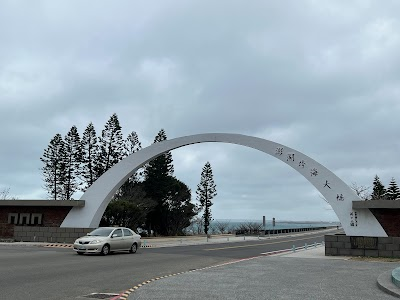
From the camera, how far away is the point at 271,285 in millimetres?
10758

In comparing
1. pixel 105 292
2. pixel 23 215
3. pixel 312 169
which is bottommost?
pixel 105 292

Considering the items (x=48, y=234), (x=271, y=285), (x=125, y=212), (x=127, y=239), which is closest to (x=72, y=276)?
(x=271, y=285)

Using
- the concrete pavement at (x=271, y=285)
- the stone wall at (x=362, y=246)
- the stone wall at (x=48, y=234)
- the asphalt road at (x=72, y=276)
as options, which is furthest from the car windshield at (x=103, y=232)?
the stone wall at (x=362, y=246)

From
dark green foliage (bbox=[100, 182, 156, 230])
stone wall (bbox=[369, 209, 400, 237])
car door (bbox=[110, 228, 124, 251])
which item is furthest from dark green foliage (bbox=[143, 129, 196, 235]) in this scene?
stone wall (bbox=[369, 209, 400, 237])

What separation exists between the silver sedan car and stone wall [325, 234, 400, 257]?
9733mm

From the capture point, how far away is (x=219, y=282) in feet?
36.8

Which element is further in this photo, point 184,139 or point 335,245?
point 184,139

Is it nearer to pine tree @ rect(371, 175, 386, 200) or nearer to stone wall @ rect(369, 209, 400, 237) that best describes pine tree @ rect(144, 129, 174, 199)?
pine tree @ rect(371, 175, 386, 200)

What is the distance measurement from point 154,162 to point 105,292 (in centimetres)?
4936

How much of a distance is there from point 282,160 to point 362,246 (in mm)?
7248

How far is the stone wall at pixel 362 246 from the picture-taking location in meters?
19.1

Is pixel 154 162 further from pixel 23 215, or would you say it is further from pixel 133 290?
pixel 133 290

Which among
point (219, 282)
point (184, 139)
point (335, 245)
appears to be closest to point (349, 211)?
point (335, 245)

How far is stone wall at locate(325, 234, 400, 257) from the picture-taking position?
19125 mm
